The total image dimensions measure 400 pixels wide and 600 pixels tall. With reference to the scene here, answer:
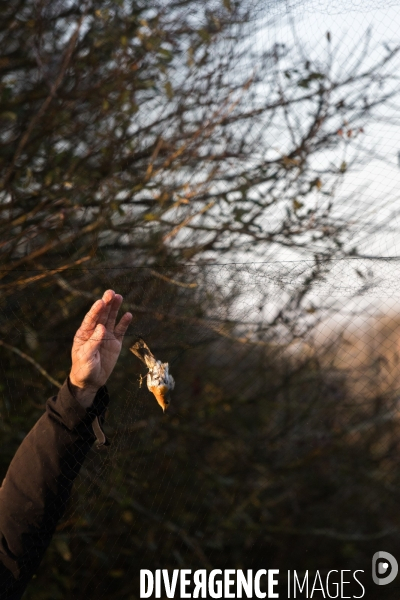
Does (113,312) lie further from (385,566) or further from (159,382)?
(385,566)

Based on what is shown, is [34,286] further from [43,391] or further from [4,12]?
[4,12]

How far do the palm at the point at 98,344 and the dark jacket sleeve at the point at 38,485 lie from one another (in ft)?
0.12

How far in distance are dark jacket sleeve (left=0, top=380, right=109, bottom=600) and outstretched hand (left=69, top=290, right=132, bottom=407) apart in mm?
25

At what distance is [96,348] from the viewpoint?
44.4 inches

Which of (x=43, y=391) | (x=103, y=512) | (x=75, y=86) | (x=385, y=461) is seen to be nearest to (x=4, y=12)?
(x=75, y=86)

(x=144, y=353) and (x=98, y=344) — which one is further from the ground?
(x=144, y=353)

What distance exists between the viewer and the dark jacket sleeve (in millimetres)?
1062

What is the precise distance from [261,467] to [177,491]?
1.84 feet

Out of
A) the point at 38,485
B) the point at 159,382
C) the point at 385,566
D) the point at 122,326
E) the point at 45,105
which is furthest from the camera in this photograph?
the point at 385,566

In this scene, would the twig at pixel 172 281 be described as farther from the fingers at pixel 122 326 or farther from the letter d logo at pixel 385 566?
the letter d logo at pixel 385 566

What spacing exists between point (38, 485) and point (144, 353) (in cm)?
42

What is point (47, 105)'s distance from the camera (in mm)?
1825

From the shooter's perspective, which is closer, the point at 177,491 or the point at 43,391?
the point at 43,391

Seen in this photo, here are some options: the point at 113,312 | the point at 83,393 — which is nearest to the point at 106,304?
the point at 113,312
